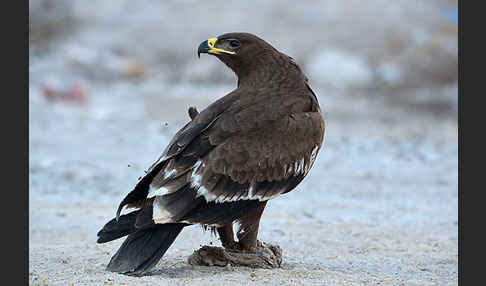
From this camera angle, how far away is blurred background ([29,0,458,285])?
894cm

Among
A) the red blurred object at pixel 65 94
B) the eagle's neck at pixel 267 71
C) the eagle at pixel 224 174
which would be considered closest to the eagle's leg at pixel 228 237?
the eagle at pixel 224 174

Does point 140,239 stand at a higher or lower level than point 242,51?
lower

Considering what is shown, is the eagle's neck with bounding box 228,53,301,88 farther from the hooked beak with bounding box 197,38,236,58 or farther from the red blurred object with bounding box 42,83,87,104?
the red blurred object with bounding box 42,83,87,104

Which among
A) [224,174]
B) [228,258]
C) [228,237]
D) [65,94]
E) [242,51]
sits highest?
[65,94]

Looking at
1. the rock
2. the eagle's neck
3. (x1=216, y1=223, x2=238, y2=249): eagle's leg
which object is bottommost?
the rock

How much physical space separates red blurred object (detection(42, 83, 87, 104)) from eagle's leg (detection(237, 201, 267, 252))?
39.0ft

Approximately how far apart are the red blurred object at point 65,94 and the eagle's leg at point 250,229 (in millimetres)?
11895

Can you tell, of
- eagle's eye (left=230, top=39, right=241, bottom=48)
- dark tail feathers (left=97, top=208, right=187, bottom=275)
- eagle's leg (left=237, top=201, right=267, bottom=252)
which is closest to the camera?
dark tail feathers (left=97, top=208, right=187, bottom=275)

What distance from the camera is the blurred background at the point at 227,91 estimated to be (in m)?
8.94

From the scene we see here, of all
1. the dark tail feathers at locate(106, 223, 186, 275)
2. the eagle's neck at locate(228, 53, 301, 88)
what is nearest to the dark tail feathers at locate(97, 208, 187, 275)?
the dark tail feathers at locate(106, 223, 186, 275)

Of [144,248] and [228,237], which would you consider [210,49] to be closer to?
[228,237]

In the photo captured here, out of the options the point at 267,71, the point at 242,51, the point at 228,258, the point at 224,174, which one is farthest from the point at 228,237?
the point at 242,51

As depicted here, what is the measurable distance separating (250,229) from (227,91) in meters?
14.5

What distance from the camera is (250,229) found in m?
4.99
